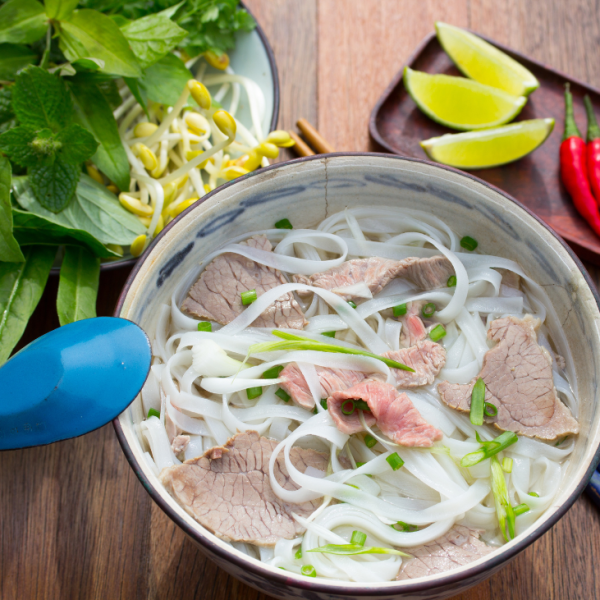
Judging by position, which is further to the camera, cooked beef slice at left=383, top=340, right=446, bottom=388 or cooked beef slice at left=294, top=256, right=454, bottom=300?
cooked beef slice at left=294, top=256, right=454, bottom=300

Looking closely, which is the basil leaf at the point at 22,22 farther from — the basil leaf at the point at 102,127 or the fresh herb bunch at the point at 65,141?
the basil leaf at the point at 102,127

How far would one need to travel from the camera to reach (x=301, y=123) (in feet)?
9.47

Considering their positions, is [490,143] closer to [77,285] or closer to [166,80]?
[166,80]

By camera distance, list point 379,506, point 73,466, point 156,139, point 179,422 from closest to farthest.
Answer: point 379,506, point 179,422, point 73,466, point 156,139

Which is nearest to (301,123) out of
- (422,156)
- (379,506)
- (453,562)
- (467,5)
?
(422,156)

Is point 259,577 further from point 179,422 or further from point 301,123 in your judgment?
point 301,123

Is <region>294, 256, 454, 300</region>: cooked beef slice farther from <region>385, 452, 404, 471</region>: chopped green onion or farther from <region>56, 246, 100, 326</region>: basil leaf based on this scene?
<region>56, 246, 100, 326</region>: basil leaf

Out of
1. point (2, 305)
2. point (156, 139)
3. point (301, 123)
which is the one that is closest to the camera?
point (2, 305)

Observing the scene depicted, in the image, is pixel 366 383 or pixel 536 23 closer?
pixel 366 383

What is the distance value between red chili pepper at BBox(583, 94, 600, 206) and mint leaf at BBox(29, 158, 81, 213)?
2498 millimetres

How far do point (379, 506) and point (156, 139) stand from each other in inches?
77.5

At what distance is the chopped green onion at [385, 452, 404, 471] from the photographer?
6.21 ft

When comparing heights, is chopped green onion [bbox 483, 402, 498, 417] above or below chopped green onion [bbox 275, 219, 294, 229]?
below

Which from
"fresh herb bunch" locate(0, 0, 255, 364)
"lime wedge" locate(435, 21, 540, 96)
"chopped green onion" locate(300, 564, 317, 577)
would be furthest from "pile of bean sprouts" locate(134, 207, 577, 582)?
"lime wedge" locate(435, 21, 540, 96)
